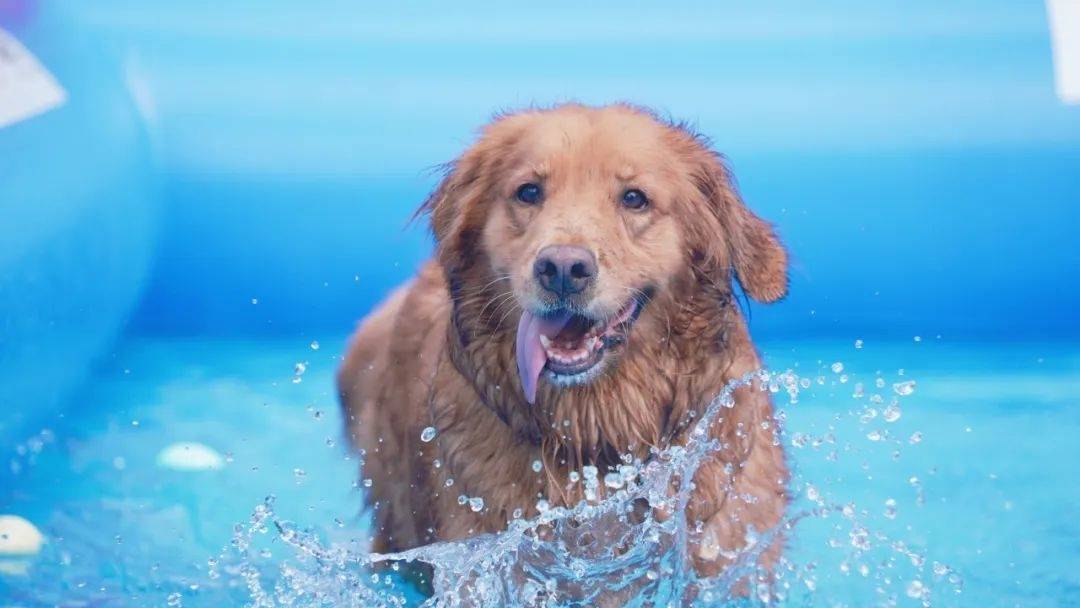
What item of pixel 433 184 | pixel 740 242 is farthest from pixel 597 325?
pixel 433 184

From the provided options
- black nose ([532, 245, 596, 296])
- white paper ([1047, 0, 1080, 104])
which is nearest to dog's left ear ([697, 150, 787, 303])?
black nose ([532, 245, 596, 296])

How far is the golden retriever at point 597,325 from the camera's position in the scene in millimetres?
3152

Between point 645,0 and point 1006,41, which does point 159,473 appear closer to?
point 645,0

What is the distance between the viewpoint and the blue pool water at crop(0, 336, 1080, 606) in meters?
3.84

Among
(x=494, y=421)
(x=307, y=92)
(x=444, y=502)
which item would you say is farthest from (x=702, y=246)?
(x=307, y=92)

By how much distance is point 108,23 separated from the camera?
15.6 feet

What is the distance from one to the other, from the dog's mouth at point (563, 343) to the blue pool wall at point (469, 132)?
1566mm

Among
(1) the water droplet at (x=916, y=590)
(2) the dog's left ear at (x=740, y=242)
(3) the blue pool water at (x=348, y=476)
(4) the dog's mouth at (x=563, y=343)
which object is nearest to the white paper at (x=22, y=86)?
(3) the blue pool water at (x=348, y=476)

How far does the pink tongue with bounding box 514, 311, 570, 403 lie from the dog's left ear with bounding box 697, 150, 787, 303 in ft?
1.49

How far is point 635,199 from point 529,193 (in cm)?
26

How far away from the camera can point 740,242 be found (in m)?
3.36

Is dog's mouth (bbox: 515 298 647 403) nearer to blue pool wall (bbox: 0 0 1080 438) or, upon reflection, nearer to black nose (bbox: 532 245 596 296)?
black nose (bbox: 532 245 596 296)

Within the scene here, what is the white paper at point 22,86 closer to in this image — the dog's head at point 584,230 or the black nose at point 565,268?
the dog's head at point 584,230

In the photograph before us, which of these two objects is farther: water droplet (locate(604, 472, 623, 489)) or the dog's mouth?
water droplet (locate(604, 472, 623, 489))
